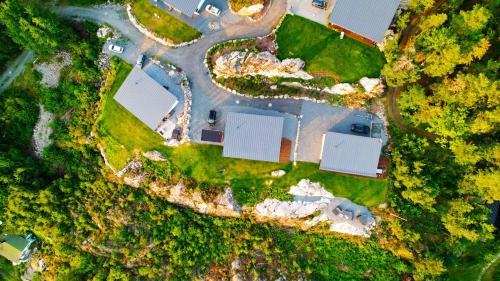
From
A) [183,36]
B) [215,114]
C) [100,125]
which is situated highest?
[183,36]

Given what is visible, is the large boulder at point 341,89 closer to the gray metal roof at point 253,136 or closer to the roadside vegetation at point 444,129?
the roadside vegetation at point 444,129

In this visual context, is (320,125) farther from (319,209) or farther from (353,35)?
(353,35)

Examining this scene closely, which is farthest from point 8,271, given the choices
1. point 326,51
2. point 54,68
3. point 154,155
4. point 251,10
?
point 326,51

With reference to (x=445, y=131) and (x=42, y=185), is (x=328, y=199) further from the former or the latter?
(x=42, y=185)

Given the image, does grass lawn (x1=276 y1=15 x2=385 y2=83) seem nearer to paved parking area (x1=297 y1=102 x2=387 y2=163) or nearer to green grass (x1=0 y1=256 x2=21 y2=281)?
paved parking area (x1=297 y1=102 x2=387 y2=163)

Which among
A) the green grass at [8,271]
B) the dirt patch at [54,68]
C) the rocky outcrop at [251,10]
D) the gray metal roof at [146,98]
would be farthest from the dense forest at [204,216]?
the rocky outcrop at [251,10]

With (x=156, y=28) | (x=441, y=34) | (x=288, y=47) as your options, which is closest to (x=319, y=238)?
(x=288, y=47)
